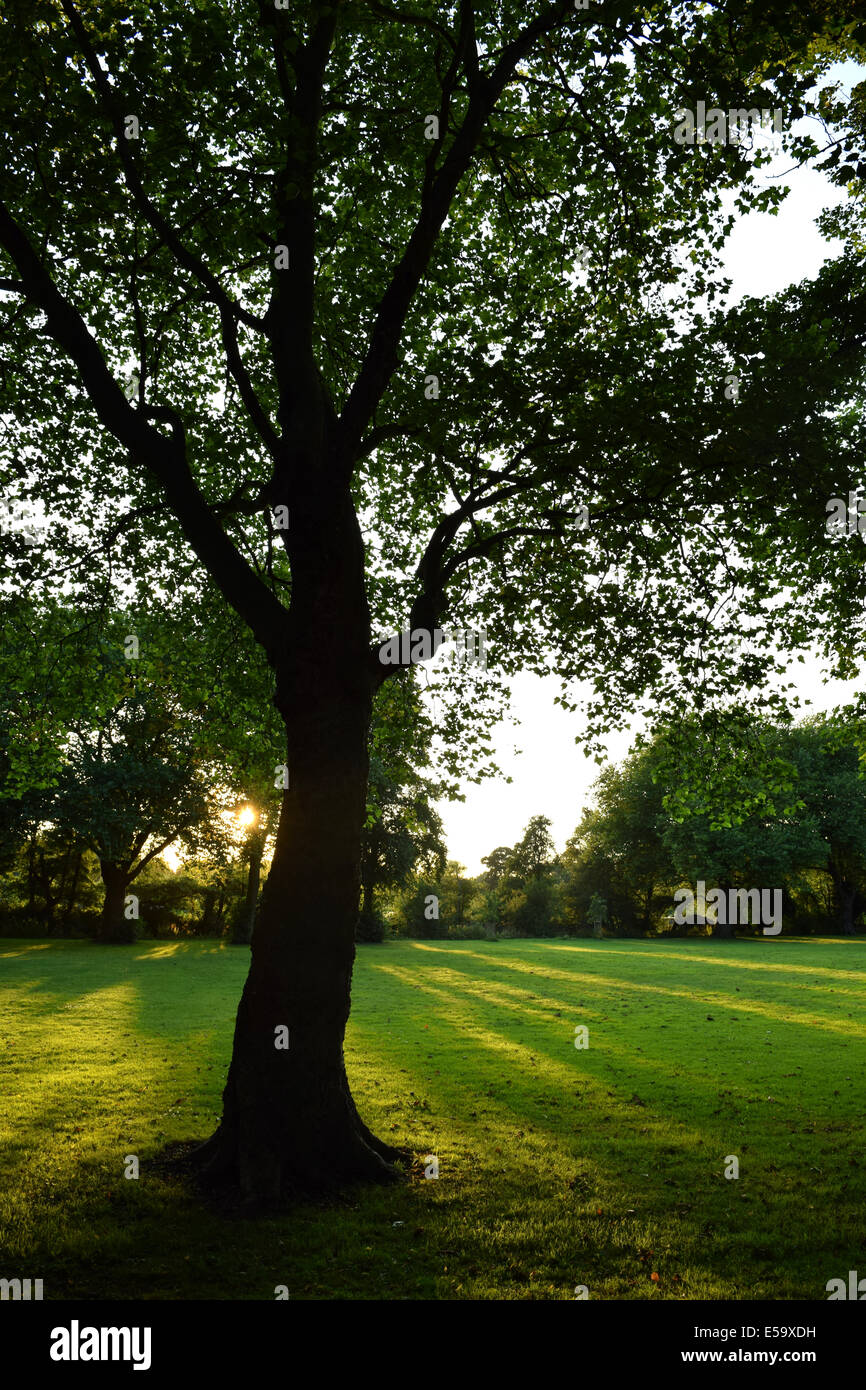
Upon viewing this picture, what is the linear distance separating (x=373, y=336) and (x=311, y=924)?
6454mm

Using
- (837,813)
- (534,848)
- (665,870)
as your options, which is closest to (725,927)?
(665,870)

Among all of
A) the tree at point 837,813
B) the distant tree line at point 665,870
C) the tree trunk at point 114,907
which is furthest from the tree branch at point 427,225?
the tree at point 837,813

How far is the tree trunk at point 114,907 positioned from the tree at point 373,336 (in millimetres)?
35267

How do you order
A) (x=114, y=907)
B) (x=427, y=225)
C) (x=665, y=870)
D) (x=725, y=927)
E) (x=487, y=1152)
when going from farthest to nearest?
(x=665, y=870) → (x=725, y=927) → (x=114, y=907) → (x=487, y=1152) → (x=427, y=225)

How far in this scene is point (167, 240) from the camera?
812 centimetres

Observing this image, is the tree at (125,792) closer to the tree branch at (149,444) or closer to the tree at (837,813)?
the tree branch at (149,444)

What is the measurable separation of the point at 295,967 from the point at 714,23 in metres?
11.2

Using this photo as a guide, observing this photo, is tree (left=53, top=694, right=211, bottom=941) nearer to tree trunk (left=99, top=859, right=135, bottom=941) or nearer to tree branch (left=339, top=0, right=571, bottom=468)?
tree trunk (left=99, top=859, right=135, bottom=941)

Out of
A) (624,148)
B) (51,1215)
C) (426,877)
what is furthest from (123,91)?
(426,877)

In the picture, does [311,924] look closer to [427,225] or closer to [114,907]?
[427,225]

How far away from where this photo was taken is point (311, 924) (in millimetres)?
8141

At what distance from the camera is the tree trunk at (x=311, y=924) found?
7.89m

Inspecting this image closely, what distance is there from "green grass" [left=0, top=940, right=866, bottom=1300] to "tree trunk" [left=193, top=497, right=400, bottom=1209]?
1.77 ft
